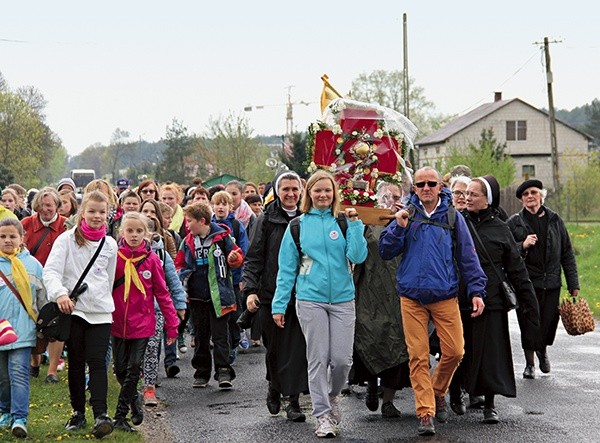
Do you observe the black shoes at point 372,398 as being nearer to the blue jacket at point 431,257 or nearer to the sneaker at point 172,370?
the blue jacket at point 431,257

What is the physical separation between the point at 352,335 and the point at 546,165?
80.6 metres

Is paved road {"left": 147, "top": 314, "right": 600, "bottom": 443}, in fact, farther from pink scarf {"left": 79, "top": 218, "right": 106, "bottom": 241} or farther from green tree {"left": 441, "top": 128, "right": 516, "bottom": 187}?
green tree {"left": 441, "top": 128, "right": 516, "bottom": 187}

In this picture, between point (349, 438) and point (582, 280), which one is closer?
point (349, 438)

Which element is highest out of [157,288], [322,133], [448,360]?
[322,133]

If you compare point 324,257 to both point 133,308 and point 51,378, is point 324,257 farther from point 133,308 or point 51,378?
point 51,378

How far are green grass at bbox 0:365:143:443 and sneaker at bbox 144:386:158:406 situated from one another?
287 millimetres

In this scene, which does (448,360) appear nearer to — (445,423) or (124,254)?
(445,423)

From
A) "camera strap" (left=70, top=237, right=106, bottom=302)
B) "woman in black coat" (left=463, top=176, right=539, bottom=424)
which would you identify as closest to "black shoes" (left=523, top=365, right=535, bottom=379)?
"woman in black coat" (left=463, top=176, right=539, bottom=424)

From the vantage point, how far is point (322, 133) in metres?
9.91

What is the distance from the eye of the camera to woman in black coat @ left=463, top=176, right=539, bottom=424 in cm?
882

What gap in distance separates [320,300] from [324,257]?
1.09 ft

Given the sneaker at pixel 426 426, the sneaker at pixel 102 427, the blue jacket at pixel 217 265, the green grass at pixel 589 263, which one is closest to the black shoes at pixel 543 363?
the blue jacket at pixel 217 265

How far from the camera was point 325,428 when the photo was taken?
814cm

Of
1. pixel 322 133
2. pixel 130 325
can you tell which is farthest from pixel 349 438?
pixel 322 133
